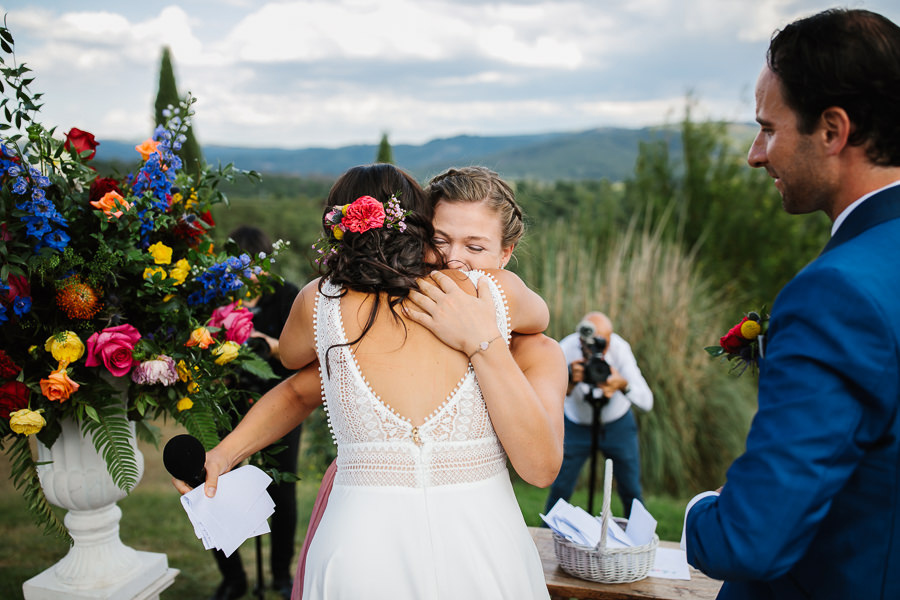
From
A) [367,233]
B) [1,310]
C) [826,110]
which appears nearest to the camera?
[826,110]

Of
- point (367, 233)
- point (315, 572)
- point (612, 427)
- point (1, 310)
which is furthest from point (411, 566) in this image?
point (612, 427)

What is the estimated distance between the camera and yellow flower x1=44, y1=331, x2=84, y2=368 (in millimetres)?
2191

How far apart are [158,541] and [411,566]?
175 inches

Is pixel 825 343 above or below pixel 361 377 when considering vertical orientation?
above

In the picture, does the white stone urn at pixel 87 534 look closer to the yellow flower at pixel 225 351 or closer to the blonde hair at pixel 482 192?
the yellow flower at pixel 225 351

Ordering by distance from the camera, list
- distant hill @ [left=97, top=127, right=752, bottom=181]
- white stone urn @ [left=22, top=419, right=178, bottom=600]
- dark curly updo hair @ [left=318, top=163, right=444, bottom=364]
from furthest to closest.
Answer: distant hill @ [left=97, top=127, right=752, bottom=181]
white stone urn @ [left=22, top=419, right=178, bottom=600]
dark curly updo hair @ [left=318, top=163, right=444, bottom=364]

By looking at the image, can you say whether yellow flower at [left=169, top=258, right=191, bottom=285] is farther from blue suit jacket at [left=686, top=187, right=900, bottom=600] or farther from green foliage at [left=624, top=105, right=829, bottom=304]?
green foliage at [left=624, top=105, right=829, bottom=304]

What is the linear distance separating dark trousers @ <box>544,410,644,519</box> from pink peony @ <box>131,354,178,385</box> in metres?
3.30

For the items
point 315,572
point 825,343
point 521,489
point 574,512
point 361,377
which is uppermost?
point 825,343

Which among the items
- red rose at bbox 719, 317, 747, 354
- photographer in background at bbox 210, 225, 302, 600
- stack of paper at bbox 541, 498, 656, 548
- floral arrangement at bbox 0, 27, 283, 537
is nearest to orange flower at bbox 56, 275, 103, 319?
floral arrangement at bbox 0, 27, 283, 537

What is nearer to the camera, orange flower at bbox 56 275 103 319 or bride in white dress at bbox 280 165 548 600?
bride in white dress at bbox 280 165 548 600

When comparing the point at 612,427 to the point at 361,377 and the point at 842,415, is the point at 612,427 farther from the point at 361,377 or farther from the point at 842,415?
the point at 842,415

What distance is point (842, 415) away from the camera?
113 cm

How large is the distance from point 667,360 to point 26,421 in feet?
18.6
